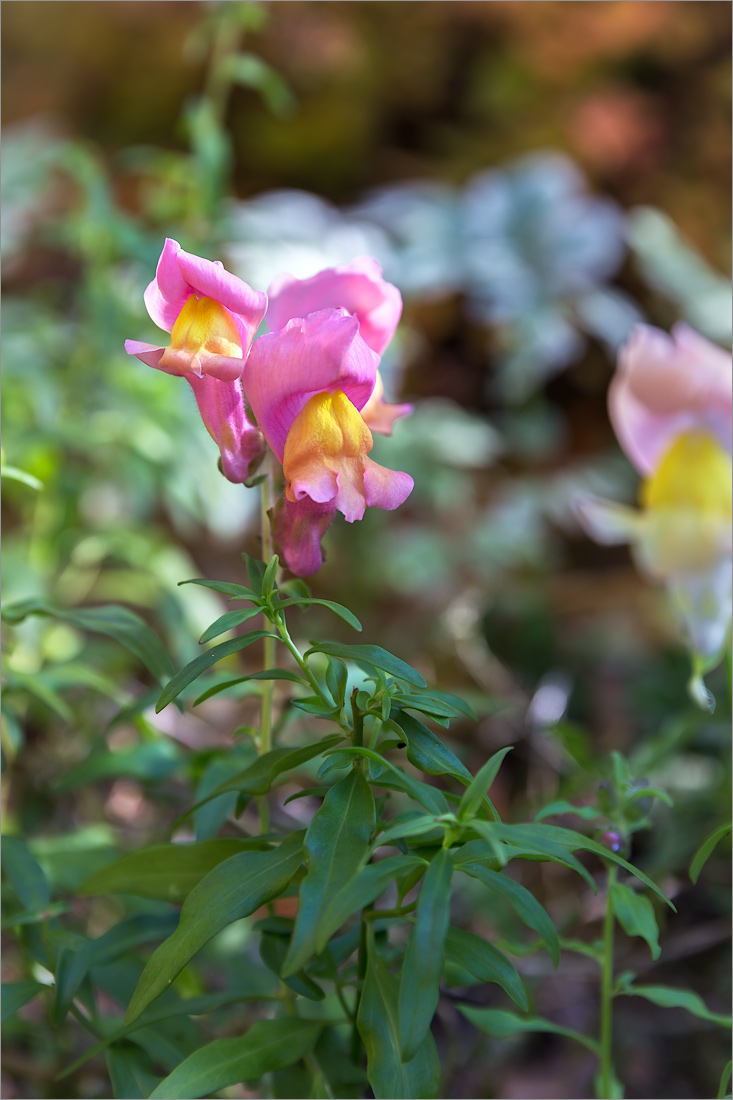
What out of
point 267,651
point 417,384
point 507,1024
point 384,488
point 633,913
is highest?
point 384,488

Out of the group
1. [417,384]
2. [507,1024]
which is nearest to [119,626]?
[507,1024]

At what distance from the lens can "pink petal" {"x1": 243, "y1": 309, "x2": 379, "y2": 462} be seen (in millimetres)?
449

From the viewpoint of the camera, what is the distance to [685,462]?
31.9 inches

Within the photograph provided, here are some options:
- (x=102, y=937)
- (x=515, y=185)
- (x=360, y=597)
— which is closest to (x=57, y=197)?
(x=515, y=185)

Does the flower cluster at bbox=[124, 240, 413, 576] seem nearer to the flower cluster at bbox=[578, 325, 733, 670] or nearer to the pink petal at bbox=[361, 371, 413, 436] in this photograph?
the pink petal at bbox=[361, 371, 413, 436]

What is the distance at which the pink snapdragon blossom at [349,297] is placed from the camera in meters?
0.54

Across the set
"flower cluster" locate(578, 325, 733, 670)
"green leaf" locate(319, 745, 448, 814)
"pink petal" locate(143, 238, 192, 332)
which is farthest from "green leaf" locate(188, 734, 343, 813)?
"flower cluster" locate(578, 325, 733, 670)

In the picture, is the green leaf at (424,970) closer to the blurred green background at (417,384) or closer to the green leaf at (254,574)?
the green leaf at (254,574)

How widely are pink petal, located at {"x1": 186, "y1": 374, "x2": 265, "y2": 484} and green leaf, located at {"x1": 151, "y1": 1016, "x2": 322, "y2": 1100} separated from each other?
297 mm

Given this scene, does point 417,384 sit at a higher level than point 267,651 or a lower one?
lower

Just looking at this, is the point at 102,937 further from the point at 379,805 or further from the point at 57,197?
the point at 57,197

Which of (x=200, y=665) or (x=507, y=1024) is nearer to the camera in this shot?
(x=200, y=665)

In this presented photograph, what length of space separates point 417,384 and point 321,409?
1.62m

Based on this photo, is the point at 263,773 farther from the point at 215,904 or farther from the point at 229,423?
the point at 229,423
